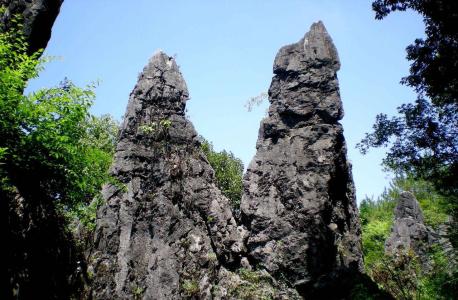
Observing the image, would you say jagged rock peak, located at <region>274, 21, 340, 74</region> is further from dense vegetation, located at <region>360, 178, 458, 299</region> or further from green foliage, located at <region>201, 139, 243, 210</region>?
green foliage, located at <region>201, 139, 243, 210</region>

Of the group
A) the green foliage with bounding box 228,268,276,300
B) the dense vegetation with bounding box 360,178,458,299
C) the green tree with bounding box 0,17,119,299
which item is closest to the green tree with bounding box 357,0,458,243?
the dense vegetation with bounding box 360,178,458,299

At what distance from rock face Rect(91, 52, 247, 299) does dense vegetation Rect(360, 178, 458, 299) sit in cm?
760

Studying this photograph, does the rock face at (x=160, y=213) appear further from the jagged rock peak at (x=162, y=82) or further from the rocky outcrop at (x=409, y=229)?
the rocky outcrop at (x=409, y=229)

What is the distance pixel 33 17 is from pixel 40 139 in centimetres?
547

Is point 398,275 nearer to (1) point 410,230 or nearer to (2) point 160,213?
(1) point 410,230

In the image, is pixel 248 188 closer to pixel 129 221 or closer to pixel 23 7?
pixel 129 221

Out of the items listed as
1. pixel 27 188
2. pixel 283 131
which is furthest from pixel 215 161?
pixel 27 188

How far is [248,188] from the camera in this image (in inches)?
570

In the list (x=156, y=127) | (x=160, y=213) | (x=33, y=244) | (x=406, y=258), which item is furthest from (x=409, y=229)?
(x=33, y=244)

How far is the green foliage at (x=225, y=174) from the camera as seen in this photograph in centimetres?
2506

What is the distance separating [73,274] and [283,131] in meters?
10.1

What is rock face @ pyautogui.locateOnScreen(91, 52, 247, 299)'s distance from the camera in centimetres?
1093

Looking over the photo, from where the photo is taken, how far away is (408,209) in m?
27.5

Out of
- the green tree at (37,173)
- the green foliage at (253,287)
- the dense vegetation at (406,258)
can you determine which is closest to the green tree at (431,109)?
the dense vegetation at (406,258)
